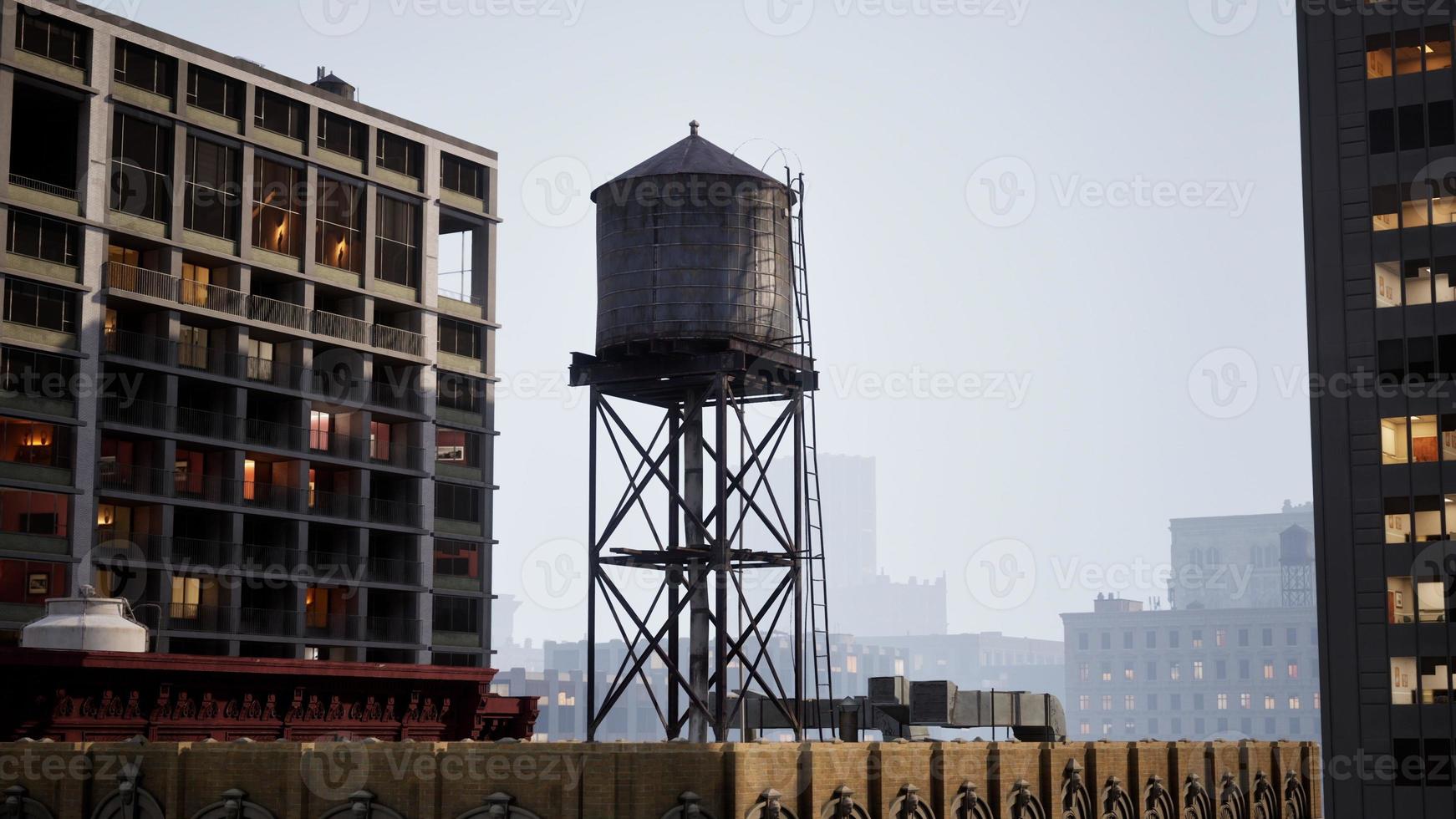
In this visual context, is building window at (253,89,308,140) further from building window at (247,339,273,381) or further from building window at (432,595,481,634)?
building window at (432,595,481,634)

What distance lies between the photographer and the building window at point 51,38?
66125mm

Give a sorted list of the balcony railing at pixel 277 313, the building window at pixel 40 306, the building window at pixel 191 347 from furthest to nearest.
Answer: the balcony railing at pixel 277 313, the building window at pixel 191 347, the building window at pixel 40 306

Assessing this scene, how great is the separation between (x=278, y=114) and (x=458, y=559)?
22034mm

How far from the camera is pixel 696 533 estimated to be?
55281 mm

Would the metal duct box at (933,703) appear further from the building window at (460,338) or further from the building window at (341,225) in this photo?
the building window at (460,338)

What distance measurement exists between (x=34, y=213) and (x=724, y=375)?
93.8 feet

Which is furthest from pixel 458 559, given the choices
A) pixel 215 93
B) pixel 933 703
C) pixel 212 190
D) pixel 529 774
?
pixel 529 774

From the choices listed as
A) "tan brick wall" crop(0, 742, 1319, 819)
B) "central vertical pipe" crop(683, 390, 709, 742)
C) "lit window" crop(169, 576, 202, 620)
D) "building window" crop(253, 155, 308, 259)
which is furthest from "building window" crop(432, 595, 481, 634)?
"tan brick wall" crop(0, 742, 1319, 819)

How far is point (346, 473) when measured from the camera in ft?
260

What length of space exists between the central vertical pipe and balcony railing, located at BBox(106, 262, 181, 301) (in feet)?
83.7

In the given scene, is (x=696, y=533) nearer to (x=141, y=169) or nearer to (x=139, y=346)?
(x=139, y=346)

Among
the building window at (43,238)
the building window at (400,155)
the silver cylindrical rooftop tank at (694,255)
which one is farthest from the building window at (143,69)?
the silver cylindrical rooftop tank at (694,255)

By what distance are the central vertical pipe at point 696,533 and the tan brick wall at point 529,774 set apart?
10.9 m

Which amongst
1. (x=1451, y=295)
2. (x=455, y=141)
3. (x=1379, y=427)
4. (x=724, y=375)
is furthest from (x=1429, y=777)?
(x=455, y=141)
